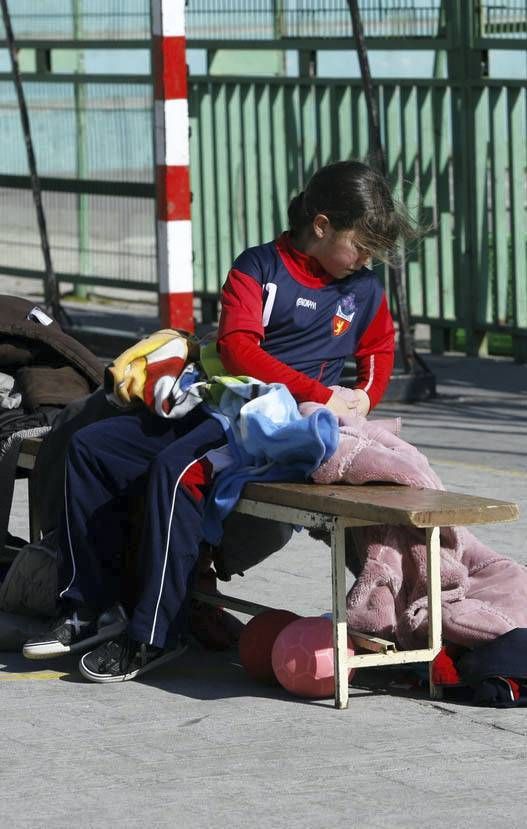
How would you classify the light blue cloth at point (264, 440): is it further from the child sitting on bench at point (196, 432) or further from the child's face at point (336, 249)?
the child's face at point (336, 249)

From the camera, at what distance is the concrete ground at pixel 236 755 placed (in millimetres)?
4137

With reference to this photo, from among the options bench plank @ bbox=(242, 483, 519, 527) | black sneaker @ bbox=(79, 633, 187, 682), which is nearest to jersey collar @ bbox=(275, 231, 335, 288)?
bench plank @ bbox=(242, 483, 519, 527)

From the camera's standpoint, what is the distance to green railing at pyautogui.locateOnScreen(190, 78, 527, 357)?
11.3 meters

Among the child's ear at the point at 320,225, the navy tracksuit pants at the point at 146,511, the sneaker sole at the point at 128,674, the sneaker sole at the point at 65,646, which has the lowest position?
the sneaker sole at the point at 128,674

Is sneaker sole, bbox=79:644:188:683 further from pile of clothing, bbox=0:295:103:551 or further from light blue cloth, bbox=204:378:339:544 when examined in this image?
pile of clothing, bbox=0:295:103:551

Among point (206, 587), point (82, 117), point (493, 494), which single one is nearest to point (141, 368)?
point (206, 587)

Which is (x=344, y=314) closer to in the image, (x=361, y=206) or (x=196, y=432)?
(x=361, y=206)

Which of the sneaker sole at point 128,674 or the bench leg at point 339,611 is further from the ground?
the bench leg at point 339,611

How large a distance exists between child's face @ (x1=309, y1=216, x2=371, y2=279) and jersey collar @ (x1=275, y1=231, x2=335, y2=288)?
0.04 metres

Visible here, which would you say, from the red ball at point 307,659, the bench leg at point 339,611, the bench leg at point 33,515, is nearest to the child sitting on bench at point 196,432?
the red ball at point 307,659

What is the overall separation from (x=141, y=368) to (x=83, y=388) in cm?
104

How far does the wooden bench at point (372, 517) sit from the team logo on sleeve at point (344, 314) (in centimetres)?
68

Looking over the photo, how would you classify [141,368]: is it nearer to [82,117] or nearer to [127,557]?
[127,557]

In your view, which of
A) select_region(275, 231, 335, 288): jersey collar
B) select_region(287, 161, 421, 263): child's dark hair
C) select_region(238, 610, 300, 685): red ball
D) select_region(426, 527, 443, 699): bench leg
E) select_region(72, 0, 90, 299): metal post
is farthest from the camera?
select_region(72, 0, 90, 299): metal post
